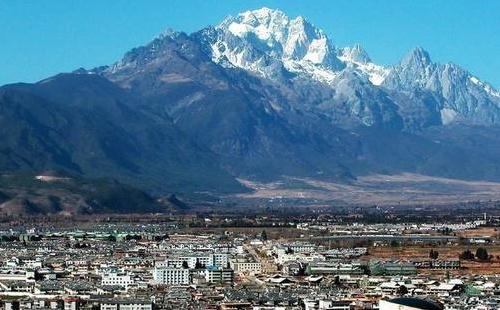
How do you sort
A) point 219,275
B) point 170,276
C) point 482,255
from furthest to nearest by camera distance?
point 482,255
point 219,275
point 170,276

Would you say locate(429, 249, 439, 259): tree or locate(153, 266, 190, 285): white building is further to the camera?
locate(429, 249, 439, 259): tree

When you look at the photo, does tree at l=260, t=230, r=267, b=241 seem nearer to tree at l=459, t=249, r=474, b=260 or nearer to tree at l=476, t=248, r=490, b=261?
tree at l=459, t=249, r=474, b=260

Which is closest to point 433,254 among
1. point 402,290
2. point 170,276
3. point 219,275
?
point 219,275

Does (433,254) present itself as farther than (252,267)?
Yes

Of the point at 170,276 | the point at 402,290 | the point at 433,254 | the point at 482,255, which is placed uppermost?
the point at 433,254

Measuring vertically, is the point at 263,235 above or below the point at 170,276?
above

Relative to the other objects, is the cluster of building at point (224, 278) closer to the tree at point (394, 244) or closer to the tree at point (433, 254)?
the tree at point (433, 254)

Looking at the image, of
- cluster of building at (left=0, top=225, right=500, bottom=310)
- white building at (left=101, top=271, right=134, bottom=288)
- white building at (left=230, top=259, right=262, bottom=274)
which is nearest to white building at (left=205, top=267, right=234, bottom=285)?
cluster of building at (left=0, top=225, right=500, bottom=310)

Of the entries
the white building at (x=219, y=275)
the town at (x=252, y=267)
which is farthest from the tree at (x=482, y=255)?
the white building at (x=219, y=275)

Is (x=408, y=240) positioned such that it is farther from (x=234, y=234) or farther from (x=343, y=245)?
(x=234, y=234)

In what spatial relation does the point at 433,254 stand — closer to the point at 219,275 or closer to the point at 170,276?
the point at 219,275
